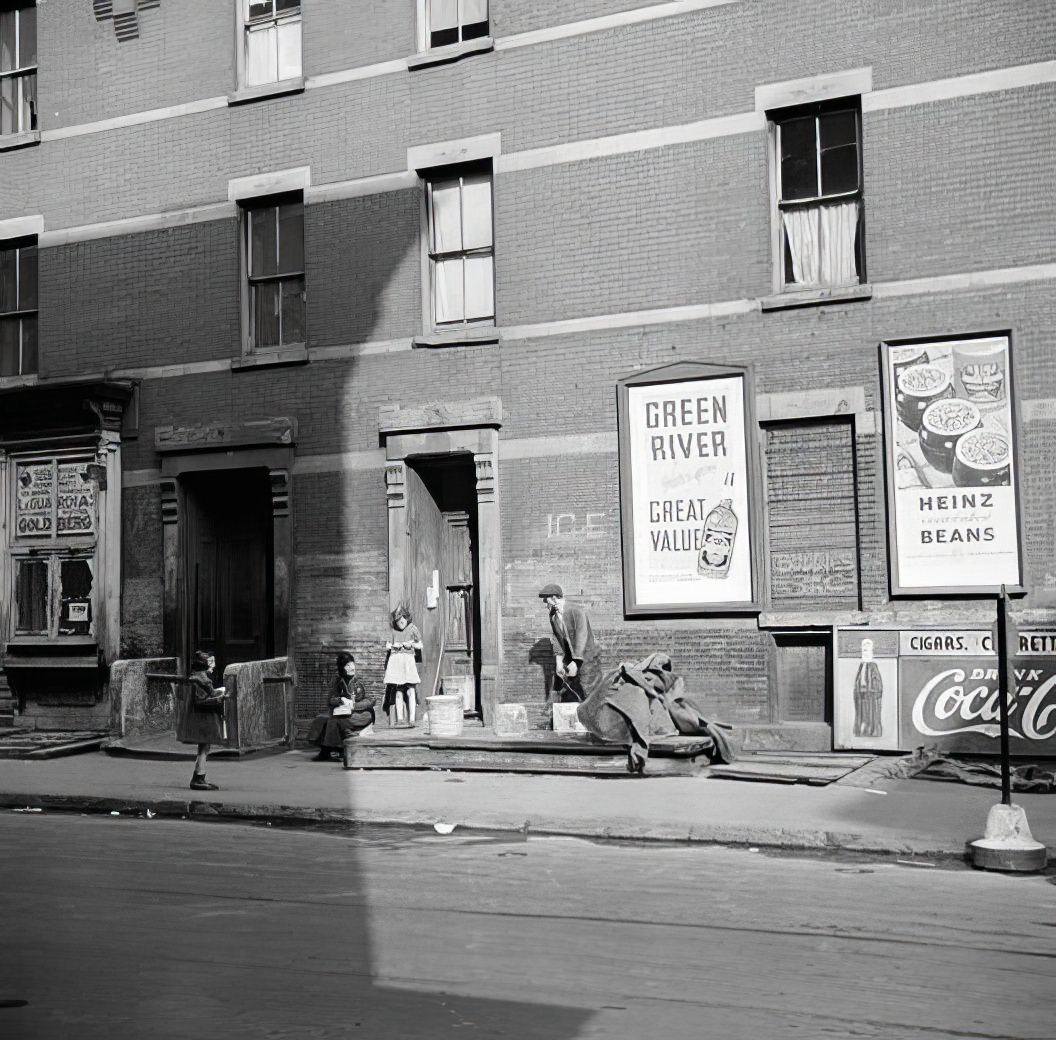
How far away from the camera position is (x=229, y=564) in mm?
18859

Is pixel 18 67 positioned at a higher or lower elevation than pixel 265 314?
higher

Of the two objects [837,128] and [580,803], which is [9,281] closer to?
[837,128]

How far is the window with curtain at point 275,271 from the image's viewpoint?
18.2 m

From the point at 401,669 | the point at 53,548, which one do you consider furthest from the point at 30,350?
the point at 401,669

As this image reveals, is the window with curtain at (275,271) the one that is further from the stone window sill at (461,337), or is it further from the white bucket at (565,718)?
the white bucket at (565,718)

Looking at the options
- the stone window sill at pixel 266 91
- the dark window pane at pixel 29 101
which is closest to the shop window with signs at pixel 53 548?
the dark window pane at pixel 29 101

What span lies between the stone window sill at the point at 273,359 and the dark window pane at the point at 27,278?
3.93m

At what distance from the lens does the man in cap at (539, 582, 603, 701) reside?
51.4 ft

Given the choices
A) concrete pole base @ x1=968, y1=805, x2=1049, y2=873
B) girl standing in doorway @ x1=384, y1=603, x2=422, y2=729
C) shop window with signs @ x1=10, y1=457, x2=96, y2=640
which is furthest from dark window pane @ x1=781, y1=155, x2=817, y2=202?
shop window with signs @ x1=10, y1=457, x2=96, y2=640

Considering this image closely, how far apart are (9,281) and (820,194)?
39.3 ft

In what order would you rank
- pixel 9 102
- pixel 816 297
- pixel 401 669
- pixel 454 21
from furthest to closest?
pixel 9 102, pixel 454 21, pixel 401 669, pixel 816 297

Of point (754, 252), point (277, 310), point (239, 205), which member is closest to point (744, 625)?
point (754, 252)

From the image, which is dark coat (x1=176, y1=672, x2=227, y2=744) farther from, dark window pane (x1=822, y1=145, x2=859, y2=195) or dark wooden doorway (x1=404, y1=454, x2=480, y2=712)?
dark window pane (x1=822, y1=145, x2=859, y2=195)

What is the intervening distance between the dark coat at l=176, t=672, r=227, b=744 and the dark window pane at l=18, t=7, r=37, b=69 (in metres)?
11.7
